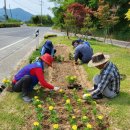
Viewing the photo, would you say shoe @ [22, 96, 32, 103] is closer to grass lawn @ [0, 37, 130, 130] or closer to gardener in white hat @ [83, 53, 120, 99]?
grass lawn @ [0, 37, 130, 130]

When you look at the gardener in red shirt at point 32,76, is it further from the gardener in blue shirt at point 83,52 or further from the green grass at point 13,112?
the gardener in blue shirt at point 83,52

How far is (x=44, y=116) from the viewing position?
6.49 meters

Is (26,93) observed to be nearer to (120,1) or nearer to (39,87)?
(39,87)

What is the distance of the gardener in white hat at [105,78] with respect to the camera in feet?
24.4

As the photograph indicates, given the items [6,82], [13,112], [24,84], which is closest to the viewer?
[13,112]

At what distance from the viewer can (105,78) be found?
24.5 feet

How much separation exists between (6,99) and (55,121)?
1995 mm

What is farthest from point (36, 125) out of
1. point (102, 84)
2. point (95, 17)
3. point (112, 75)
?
point (95, 17)

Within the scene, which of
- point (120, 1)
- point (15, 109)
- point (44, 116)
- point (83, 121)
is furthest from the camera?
point (120, 1)

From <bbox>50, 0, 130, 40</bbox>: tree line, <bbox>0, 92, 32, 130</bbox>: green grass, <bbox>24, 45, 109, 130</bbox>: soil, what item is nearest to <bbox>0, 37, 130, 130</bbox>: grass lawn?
<bbox>0, 92, 32, 130</bbox>: green grass

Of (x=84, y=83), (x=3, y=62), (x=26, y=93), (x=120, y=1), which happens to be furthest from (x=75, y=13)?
(x=26, y=93)

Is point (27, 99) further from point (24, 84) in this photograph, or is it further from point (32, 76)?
point (32, 76)

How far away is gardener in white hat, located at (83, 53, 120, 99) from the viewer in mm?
7441

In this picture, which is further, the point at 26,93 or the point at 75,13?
the point at 75,13
